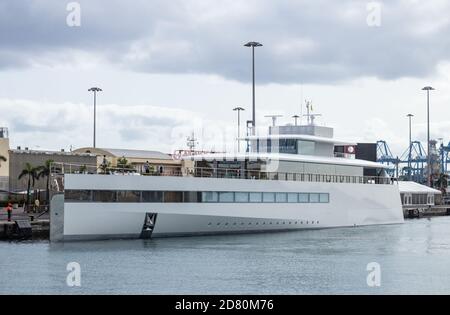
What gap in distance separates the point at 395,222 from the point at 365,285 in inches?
1510

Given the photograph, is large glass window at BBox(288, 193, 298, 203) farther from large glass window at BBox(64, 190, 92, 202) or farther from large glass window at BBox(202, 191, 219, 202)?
large glass window at BBox(64, 190, 92, 202)

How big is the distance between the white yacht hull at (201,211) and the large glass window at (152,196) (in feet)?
0.80

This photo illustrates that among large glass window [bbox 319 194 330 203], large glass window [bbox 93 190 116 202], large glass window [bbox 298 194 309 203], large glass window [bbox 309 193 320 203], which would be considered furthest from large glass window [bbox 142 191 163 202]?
large glass window [bbox 319 194 330 203]

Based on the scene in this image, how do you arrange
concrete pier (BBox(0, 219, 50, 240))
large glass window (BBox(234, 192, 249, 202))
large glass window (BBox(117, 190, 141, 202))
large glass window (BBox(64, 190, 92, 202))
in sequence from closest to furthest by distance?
large glass window (BBox(64, 190, 92, 202)) → large glass window (BBox(117, 190, 141, 202)) → concrete pier (BBox(0, 219, 50, 240)) → large glass window (BBox(234, 192, 249, 202))

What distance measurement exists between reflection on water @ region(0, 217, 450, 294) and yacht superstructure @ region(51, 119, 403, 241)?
112 centimetres

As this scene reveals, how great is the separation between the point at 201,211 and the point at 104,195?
6613 mm

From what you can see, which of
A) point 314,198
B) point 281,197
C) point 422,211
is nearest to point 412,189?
point 422,211

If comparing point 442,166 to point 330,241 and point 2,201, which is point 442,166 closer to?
point 2,201

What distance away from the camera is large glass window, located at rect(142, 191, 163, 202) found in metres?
47.7

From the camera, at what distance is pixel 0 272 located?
115 feet

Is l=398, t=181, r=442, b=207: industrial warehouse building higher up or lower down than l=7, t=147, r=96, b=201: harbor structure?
lower down

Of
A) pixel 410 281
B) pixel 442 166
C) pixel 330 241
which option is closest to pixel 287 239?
pixel 330 241

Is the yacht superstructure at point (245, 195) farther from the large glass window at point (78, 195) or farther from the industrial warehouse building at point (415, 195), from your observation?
the industrial warehouse building at point (415, 195)

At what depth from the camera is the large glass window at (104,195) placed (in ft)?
151
